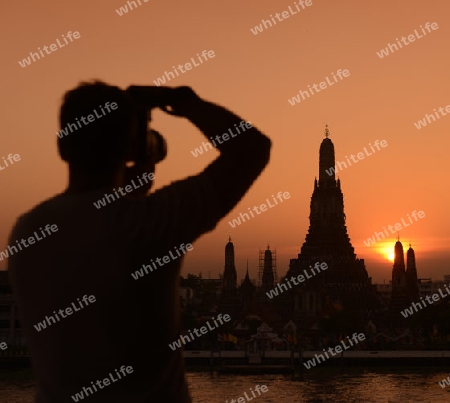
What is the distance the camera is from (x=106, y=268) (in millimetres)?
1161

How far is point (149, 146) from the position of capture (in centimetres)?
128

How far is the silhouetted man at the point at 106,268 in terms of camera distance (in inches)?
45.5

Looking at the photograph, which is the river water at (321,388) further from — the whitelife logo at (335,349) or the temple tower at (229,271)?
the temple tower at (229,271)

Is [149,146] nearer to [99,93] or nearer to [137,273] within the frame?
[99,93]

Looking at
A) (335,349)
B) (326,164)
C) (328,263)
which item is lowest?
(335,349)

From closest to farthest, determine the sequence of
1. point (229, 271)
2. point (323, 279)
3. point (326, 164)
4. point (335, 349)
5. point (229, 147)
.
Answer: point (229, 147) < point (335, 349) < point (323, 279) < point (326, 164) < point (229, 271)

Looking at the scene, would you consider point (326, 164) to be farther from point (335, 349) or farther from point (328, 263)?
point (335, 349)

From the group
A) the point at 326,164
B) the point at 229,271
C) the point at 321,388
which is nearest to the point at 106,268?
the point at 321,388

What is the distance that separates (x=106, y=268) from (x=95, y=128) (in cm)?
19

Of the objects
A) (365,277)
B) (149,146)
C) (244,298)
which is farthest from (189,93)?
(244,298)

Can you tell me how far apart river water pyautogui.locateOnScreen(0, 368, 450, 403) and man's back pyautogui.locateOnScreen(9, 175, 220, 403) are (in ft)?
75.1

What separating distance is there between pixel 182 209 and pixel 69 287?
0.58 ft

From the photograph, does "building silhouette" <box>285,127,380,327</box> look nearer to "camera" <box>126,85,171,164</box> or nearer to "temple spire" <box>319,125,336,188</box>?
"temple spire" <box>319,125,336,188</box>

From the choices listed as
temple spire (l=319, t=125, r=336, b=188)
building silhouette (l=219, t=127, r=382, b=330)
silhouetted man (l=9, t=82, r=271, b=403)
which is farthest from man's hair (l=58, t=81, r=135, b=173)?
temple spire (l=319, t=125, r=336, b=188)
